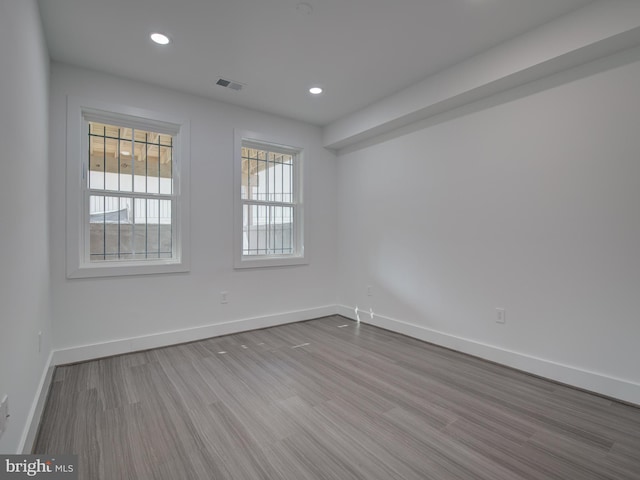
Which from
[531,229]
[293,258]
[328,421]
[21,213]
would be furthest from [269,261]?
[531,229]

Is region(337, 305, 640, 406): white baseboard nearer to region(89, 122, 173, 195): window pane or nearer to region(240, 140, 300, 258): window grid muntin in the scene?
region(240, 140, 300, 258): window grid muntin

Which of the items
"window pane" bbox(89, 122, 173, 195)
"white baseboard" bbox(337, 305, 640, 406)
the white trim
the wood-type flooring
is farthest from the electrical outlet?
"white baseboard" bbox(337, 305, 640, 406)

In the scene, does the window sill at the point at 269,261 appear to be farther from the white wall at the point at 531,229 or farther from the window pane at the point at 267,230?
the white wall at the point at 531,229

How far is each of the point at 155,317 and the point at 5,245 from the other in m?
2.15

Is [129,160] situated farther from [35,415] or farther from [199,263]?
[35,415]

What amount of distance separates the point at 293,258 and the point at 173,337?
170 centimetres

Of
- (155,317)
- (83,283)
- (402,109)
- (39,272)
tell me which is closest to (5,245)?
(39,272)

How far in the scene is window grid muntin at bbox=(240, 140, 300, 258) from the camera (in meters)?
4.12

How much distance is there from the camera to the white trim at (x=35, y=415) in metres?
1.63

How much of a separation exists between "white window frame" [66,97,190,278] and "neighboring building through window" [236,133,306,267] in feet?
2.07

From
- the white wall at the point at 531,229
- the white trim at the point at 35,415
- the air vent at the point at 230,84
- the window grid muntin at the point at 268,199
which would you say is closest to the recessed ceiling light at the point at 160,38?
the air vent at the point at 230,84

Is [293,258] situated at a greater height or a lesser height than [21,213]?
lesser

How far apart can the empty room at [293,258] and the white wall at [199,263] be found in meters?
0.03

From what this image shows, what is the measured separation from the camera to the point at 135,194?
3.32 metres
